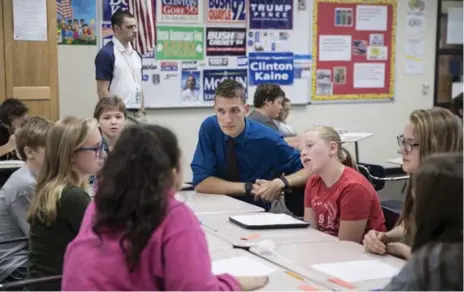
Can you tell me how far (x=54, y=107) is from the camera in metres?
5.95

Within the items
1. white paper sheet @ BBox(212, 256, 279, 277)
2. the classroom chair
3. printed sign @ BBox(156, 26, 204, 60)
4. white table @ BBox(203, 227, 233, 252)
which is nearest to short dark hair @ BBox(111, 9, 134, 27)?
printed sign @ BBox(156, 26, 204, 60)

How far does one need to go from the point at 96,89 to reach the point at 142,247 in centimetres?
493

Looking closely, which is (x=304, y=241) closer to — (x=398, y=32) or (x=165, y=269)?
(x=165, y=269)

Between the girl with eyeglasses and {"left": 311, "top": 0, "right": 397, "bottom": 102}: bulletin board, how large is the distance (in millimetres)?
5007

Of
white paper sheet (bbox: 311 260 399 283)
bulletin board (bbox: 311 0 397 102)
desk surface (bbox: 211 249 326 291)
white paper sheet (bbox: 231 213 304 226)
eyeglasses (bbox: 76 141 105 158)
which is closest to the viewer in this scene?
desk surface (bbox: 211 249 326 291)

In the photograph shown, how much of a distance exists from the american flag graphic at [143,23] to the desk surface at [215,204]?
111 inches

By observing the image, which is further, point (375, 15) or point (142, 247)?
point (375, 15)

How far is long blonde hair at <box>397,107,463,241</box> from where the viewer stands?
268cm

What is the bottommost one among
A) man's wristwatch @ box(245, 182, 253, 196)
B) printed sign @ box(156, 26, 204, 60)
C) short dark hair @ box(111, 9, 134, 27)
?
man's wristwatch @ box(245, 182, 253, 196)

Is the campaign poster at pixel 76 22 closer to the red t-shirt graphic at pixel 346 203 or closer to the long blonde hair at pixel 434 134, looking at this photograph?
the red t-shirt graphic at pixel 346 203

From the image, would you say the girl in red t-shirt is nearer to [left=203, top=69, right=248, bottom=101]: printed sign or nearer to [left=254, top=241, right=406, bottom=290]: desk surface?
[left=254, top=241, right=406, bottom=290]: desk surface

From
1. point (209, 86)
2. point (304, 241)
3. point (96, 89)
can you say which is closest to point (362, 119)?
point (209, 86)

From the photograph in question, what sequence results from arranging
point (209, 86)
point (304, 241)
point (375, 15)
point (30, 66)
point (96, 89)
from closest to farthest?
point (304, 241) < point (30, 66) < point (96, 89) < point (209, 86) < point (375, 15)

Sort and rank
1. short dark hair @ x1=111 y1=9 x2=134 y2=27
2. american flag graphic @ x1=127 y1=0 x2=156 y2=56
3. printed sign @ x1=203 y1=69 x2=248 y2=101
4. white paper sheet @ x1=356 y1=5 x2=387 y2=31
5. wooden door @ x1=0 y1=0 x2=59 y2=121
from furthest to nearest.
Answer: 1. white paper sheet @ x1=356 y1=5 x2=387 y2=31
2. printed sign @ x1=203 y1=69 x2=248 y2=101
3. american flag graphic @ x1=127 y1=0 x2=156 y2=56
4. short dark hair @ x1=111 y1=9 x2=134 y2=27
5. wooden door @ x1=0 y1=0 x2=59 y2=121
